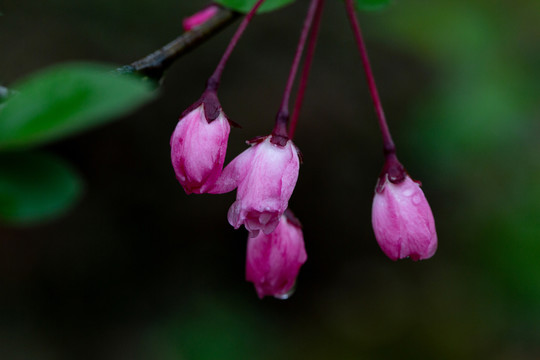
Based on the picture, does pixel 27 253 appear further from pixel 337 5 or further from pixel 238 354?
pixel 337 5

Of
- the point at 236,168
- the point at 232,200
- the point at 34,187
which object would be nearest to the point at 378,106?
the point at 236,168

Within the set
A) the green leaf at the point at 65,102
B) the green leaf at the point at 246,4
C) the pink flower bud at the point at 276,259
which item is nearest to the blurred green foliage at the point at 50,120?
the green leaf at the point at 65,102

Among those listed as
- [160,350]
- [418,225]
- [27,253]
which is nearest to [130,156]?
[27,253]

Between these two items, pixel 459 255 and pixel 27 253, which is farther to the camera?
pixel 459 255

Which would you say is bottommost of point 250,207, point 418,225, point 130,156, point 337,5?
point 130,156

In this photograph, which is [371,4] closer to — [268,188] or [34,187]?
[268,188]

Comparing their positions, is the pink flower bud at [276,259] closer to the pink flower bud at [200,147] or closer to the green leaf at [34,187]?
the pink flower bud at [200,147]

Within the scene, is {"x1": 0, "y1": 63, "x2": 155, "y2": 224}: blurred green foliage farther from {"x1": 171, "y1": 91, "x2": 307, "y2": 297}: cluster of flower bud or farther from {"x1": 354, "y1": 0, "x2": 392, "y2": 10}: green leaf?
{"x1": 354, "y1": 0, "x2": 392, "y2": 10}: green leaf

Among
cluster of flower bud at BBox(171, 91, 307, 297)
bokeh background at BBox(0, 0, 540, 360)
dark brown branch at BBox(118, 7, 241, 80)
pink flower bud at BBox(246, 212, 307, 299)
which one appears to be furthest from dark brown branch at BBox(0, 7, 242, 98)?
bokeh background at BBox(0, 0, 540, 360)
